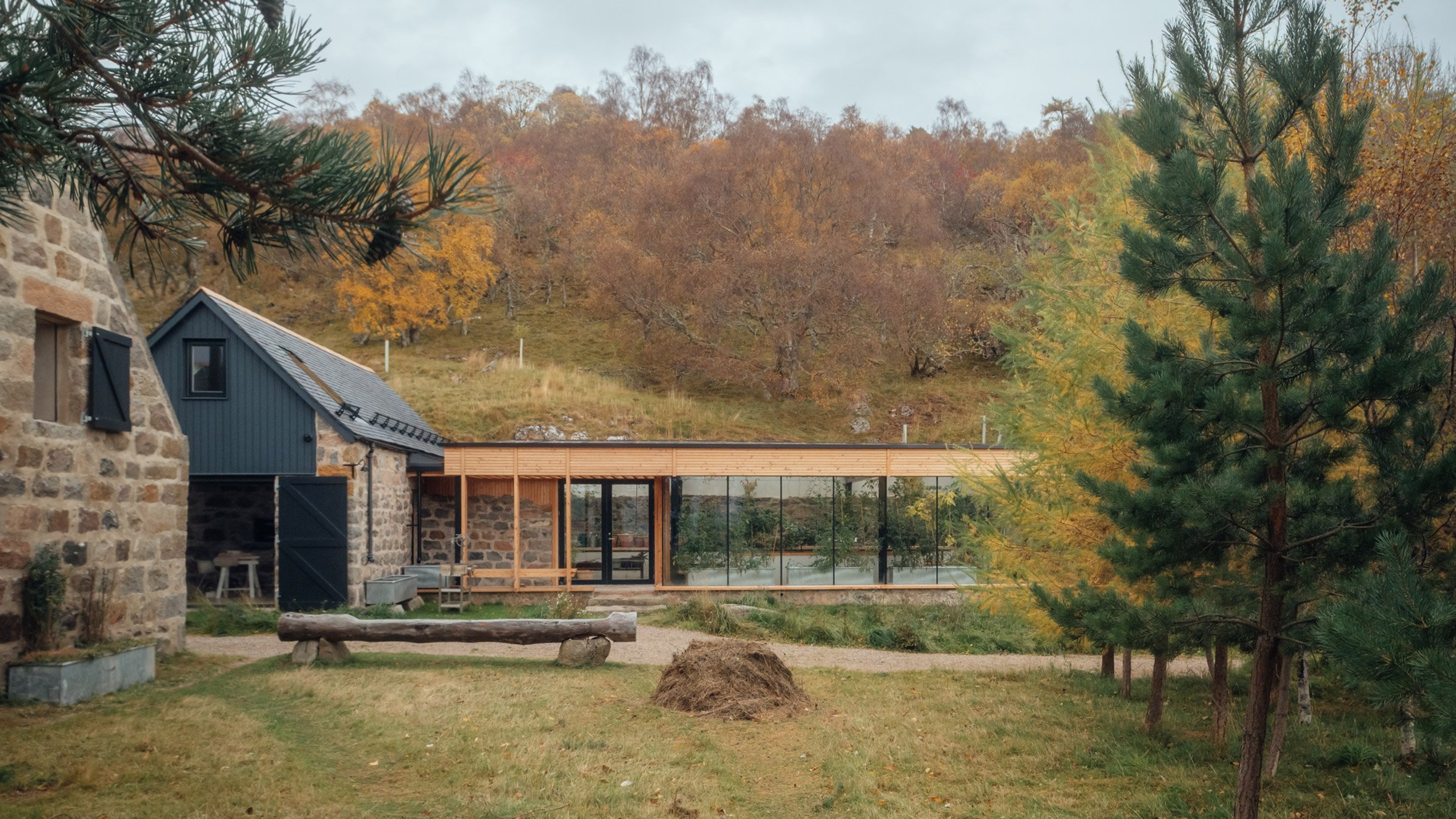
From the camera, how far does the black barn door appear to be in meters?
15.8

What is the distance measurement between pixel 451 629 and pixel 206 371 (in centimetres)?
831

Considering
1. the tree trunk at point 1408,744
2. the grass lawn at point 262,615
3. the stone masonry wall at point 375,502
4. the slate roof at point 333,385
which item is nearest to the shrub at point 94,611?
the grass lawn at point 262,615

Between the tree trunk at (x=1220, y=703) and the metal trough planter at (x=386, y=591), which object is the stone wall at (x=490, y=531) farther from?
the tree trunk at (x=1220, y=703)

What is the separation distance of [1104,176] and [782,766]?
5.65 metres

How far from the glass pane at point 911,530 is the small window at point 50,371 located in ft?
45.5

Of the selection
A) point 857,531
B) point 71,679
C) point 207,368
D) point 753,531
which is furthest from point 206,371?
point 857,531

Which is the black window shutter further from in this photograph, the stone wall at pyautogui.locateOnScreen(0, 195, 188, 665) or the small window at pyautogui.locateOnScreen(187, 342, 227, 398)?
the small window at pyautogui.locateOnScreen(187, 342, 227, 398)

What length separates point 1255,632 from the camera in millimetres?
5512

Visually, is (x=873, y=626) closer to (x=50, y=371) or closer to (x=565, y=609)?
(x=565, y=609)

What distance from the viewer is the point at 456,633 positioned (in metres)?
10.8

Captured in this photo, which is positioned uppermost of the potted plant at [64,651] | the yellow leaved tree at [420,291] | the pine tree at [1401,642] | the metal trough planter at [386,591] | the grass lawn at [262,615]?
the yellow leaved tree at [420,291]

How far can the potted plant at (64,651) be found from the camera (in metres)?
7.92

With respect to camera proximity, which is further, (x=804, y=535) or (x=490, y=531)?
(x=490, y=531)

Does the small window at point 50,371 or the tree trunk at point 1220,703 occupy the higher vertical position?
the small window at point 50,371
